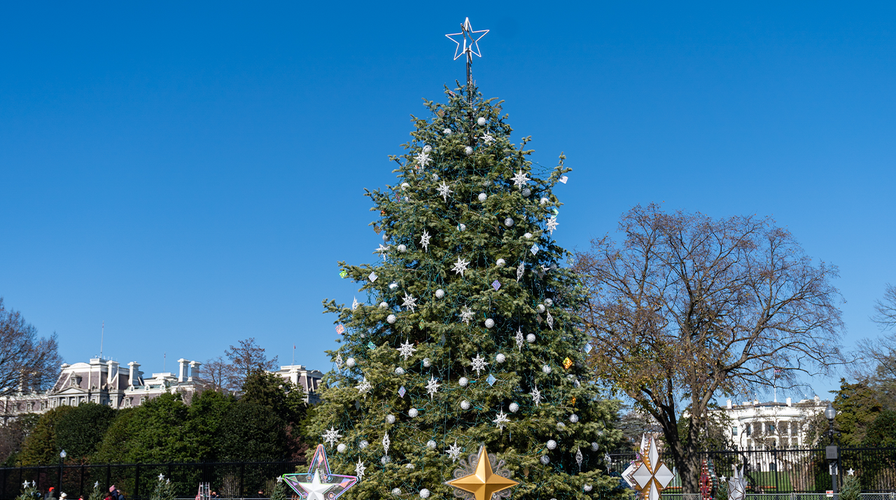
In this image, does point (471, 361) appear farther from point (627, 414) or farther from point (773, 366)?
point (627, 414)

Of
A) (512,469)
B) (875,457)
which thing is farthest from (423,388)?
(875,457)

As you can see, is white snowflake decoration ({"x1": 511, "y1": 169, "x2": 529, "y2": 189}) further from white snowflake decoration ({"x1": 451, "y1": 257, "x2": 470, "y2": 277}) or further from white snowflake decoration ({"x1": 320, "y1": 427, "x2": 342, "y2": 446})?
white snowflake decoration ({"x1": 320, "y1": 427, "x2": 342, "y2": 446})

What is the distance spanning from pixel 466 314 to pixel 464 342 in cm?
39

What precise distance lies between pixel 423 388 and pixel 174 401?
108ft

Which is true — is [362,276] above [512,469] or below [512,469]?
above

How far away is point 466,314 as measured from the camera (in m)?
10.1

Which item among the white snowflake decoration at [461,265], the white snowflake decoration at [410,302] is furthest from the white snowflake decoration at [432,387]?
the white snowflake decoration at [461,265]

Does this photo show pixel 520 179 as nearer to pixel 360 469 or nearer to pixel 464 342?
pixel 464 342

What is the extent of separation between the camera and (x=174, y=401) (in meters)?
39.2

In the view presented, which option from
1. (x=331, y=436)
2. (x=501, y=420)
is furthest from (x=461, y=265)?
(x=331, y=436)

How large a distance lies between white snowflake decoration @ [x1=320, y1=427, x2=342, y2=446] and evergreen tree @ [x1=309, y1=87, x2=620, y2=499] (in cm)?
2

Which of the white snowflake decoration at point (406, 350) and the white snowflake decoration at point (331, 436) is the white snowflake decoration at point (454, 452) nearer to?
the white snowflake decoration at point (406, 350)

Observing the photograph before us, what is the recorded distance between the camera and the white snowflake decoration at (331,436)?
10.5 metres

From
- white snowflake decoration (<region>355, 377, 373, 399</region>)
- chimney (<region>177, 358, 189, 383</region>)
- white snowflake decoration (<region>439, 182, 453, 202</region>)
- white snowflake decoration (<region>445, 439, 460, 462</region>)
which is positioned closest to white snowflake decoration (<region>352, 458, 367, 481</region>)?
white snowflake decoration (<region>355, 377, 373, 399</region>)
